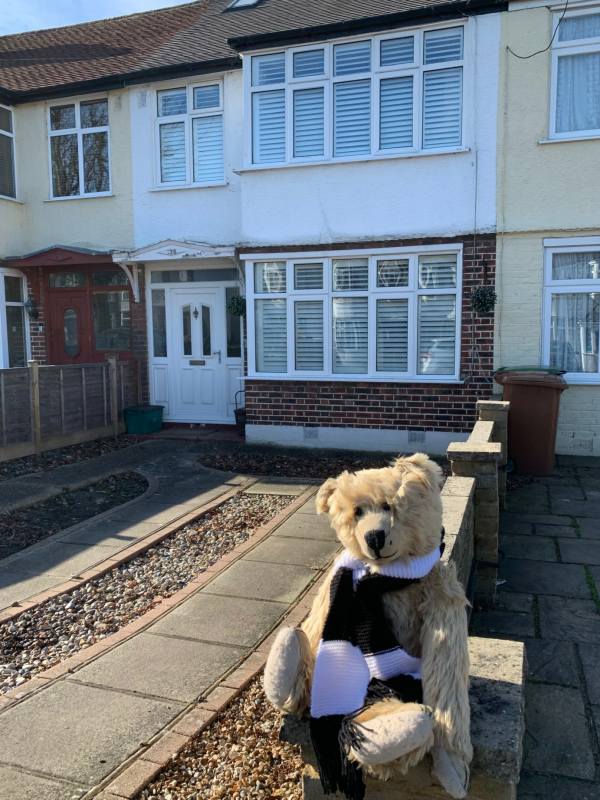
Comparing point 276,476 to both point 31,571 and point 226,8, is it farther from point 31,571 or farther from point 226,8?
point 226,8

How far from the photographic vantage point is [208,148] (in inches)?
425

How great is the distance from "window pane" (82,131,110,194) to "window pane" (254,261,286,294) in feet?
11.7

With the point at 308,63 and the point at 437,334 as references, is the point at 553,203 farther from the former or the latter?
the point at 308,63

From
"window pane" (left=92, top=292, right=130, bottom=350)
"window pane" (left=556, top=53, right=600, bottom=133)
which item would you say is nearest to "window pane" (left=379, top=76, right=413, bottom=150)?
"window pane" (left=556, top=53, right=600, bottom=133)

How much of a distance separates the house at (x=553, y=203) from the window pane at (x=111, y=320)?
21.3ft

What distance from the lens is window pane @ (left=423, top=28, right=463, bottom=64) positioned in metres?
A: 8.73

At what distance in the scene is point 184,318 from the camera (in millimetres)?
11469

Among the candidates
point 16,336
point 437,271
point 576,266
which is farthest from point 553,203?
point 16,336

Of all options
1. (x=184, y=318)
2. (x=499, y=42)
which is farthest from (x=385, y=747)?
(x=184, y=318)

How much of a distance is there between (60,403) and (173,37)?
7180mm

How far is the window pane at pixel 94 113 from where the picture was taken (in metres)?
11.4

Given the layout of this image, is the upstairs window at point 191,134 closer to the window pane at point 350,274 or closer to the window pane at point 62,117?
the window pane at point 62,117

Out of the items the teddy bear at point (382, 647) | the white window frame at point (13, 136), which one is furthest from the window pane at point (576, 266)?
the white window frame at point (13, 136)

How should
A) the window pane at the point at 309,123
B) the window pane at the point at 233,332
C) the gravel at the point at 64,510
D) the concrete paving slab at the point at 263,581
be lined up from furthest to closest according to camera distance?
the window pane at the point at 233,332 < the window pane at the point at 309,123 < the gravel at the point at 64,510 < the concrete paving slab at the point at 263,581
